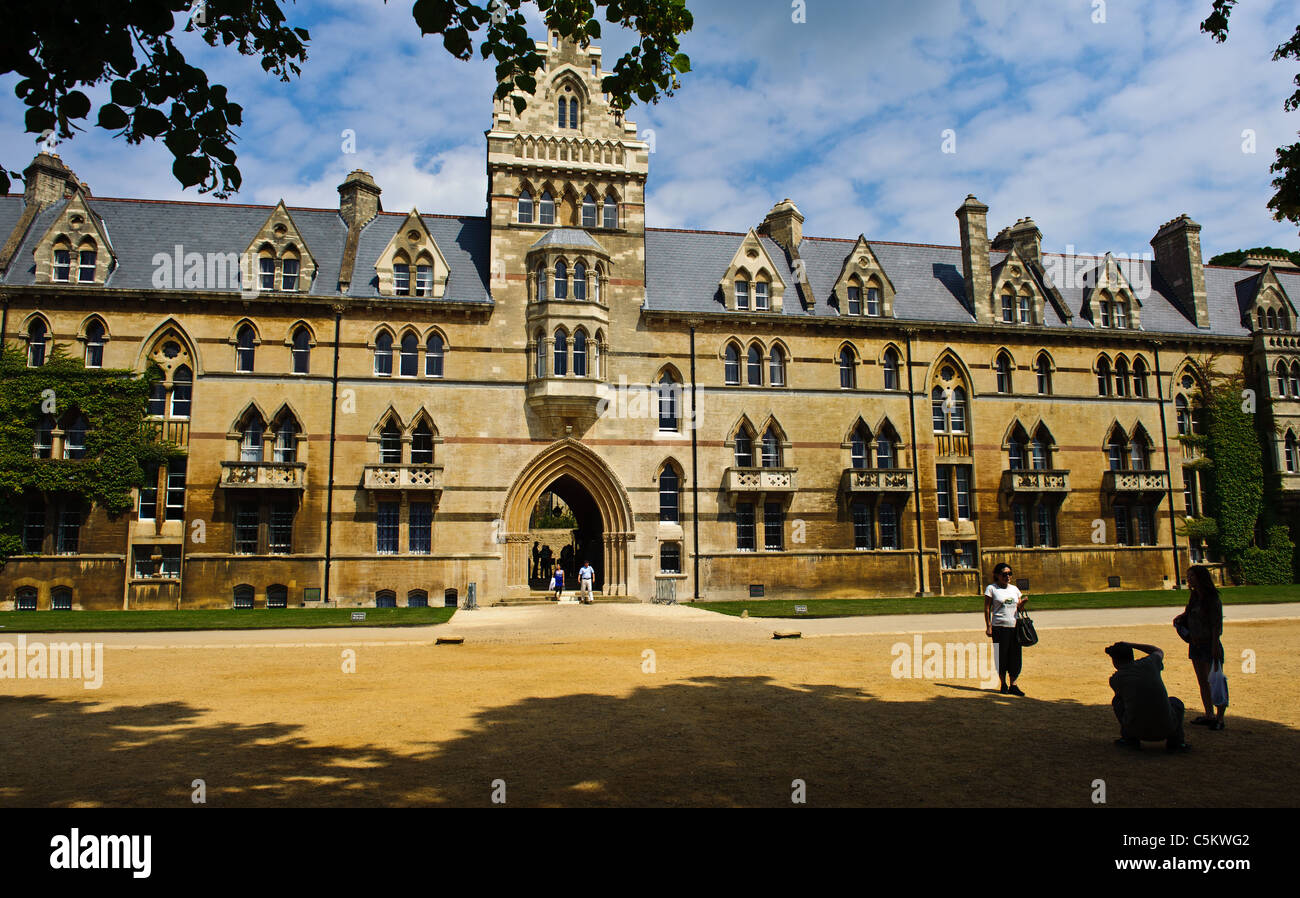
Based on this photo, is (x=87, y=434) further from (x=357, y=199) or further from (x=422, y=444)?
(x=357, y=199)

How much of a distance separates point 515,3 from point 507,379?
80.4ft

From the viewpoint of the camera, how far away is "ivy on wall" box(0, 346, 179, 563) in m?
27.7

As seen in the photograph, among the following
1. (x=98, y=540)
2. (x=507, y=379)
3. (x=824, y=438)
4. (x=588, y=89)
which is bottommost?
(x=98, y=540)

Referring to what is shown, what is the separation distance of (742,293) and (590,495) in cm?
1106

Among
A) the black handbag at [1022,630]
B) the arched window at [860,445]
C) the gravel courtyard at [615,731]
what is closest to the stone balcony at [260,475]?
the gravel courtyard at [615,731]

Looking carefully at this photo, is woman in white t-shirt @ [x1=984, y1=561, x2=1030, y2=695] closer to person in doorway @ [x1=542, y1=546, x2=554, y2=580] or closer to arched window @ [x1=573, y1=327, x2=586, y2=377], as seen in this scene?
arched window @ [x1=573, y1=327, x2=586, y2=377]

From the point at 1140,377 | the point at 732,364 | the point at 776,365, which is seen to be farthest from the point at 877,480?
the point at 1140,377

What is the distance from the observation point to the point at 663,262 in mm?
35188

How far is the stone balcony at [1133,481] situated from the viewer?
35.8 metres

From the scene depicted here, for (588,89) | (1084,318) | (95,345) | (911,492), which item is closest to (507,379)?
(588,89)

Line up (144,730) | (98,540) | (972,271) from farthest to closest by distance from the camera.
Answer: (972,271), (98,540), (144,730)

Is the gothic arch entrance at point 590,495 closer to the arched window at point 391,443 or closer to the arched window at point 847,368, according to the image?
the arched window at point 391,443

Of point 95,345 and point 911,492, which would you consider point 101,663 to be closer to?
point 95,345

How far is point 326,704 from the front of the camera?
11109mm
